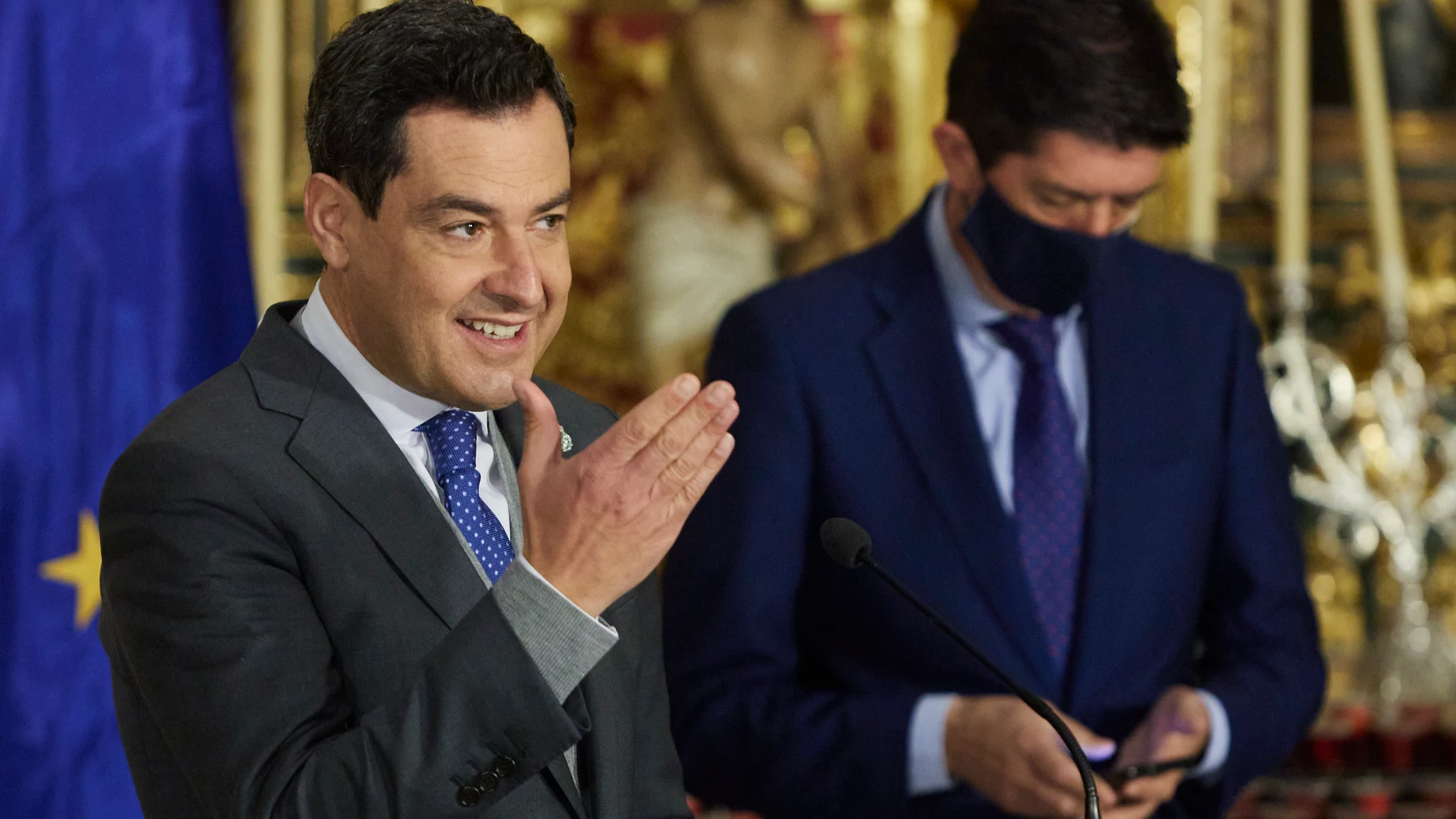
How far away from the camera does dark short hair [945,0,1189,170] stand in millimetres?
2361

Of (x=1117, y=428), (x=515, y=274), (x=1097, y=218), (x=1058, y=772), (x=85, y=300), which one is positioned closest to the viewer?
(x=515, y=274)

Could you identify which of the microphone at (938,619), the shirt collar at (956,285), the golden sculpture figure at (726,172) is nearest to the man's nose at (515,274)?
the microphone at (938,619)

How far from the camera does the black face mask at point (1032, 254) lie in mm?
2373

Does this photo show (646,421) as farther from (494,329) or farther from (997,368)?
(997,368)

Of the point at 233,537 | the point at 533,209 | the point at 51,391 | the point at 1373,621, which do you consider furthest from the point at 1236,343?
the point at 1373,621

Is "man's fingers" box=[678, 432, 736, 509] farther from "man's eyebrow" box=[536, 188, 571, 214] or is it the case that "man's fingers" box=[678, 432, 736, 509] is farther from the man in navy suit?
the man in navy suit

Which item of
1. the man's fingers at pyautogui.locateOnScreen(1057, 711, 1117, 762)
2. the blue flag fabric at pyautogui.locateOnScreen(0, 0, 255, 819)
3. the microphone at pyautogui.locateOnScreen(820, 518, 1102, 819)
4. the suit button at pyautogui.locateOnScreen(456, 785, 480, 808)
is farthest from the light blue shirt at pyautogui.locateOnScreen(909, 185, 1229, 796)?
the blue flag fabric at pyautogui.locateOnScreen(0, 0, 255, 819)

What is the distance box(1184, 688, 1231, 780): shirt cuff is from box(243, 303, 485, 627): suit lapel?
124cm

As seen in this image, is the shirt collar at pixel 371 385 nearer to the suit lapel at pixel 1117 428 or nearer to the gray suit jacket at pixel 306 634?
the gray suit jacket at pixel 306 634

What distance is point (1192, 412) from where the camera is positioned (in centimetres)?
257

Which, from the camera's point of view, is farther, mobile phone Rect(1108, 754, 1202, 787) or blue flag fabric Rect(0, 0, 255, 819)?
blue flag fabric Rect(0, 0, 255, 819)

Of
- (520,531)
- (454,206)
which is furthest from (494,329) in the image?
(520,531)

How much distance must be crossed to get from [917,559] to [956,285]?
45 cm

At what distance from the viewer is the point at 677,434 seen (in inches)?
58.2
